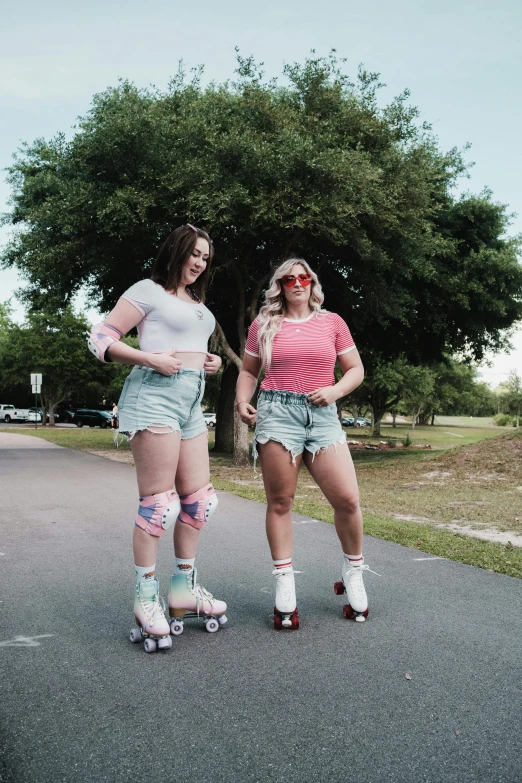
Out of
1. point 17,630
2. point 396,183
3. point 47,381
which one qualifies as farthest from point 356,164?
point 47,381

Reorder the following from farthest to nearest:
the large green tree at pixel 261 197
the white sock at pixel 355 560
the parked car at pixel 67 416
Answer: the parked car at pixel 67 416
the large green tree at pixel 261 197
the white sock at pixel 355 560

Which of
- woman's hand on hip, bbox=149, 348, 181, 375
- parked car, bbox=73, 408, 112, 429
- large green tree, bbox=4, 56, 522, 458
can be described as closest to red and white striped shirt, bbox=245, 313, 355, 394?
woman's hand on hip, bbox=149, 348, 181, 375

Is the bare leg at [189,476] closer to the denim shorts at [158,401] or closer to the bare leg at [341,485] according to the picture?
the denim shorts at [158,401]

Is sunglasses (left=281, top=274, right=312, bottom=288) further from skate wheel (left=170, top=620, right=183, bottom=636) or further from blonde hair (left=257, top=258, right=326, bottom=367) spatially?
skate wheel (left=170, top=620, right=183, bottom=636)

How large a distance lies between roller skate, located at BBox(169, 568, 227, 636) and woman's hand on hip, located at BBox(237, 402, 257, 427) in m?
0.86

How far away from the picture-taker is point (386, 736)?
7.64ft

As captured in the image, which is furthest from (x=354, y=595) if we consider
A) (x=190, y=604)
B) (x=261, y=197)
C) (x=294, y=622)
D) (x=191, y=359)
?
(x=261, y=197)

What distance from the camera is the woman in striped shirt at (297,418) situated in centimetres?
361

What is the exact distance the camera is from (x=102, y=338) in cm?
331

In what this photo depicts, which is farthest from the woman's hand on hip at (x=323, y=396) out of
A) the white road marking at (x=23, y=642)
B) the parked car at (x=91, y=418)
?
the parked car at (x=91, y=418)

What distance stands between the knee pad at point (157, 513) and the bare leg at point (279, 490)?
0.56 m

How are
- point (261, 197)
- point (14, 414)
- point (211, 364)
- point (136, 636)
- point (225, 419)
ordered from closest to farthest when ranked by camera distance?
point (136, 636)
point (211, 364)
point (261, 197)
point (225, 419)
point (14, 414)

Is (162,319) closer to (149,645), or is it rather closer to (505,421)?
(149,645)

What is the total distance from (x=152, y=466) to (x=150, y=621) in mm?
720
